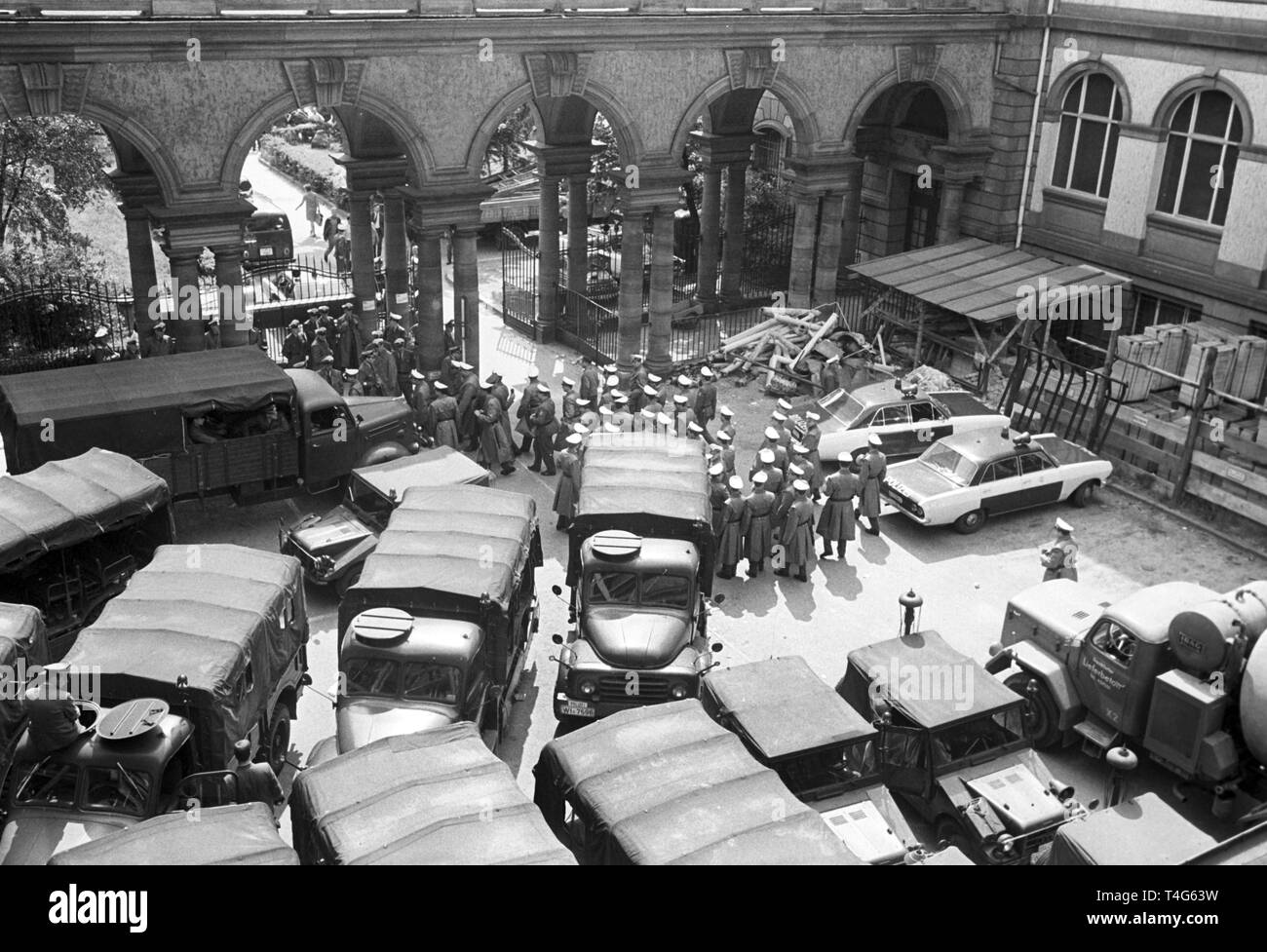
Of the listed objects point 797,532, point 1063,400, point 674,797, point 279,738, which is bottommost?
point 279,738

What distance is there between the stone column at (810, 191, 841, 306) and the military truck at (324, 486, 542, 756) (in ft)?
48.5

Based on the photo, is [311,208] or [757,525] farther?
[311,208]

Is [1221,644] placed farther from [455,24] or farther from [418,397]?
[455,24]

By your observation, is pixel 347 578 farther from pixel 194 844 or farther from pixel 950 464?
pixel 950 464

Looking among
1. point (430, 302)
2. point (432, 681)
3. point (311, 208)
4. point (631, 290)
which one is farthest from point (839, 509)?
point (311, 208)

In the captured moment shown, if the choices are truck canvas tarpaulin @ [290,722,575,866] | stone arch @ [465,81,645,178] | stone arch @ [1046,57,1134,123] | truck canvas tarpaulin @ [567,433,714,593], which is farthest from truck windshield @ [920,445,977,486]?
truck canvas tarpaulin @ [290,722,575,866]

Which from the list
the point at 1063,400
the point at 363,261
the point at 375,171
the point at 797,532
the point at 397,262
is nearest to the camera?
the point at 797,532

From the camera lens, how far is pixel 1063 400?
23.5 meters

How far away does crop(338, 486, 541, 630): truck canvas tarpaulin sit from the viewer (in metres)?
13.9

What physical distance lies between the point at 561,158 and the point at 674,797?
20316 mm

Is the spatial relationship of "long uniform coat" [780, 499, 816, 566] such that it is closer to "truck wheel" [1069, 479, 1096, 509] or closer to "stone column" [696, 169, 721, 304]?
"truck wheel" [1069, 479, 1096, 509]

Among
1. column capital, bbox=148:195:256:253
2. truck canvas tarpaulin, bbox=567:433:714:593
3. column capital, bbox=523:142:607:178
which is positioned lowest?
truck canvas tarpaulin, bbox=567:433:714:593

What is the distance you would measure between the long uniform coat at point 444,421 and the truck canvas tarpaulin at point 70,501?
6.01 metres

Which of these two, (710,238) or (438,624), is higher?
(710,238)
